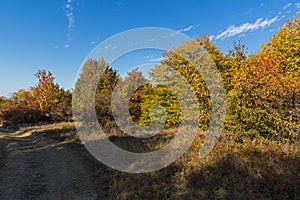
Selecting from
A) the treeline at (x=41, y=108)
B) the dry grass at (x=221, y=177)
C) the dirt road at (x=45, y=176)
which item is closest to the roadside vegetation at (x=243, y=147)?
the dry grass at (x=221, y=177)

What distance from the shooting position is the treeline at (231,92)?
7.28 metres

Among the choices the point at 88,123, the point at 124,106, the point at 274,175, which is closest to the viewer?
the point at 274,175

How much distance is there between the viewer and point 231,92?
7992 millimetres

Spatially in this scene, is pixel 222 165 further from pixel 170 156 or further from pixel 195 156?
pixel 170 156

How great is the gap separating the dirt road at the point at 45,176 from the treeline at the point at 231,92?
5.56m

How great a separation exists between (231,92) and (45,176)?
315 inches

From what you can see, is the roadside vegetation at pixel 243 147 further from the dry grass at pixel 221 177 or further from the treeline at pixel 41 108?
the treeline at pixel 41 108

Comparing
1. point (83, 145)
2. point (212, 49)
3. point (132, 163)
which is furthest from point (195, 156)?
point (212, 49)

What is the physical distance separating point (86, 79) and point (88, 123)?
470 inches

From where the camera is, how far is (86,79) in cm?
2544

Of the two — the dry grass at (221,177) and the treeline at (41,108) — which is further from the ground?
the treeline at (41,108)

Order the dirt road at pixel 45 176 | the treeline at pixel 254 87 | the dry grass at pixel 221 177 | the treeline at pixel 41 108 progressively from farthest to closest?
the treeline at pixel 41 108
the treeline at pixel 254 87
the dirt road at pixel 45 176
the dry grass at pixel 221 177

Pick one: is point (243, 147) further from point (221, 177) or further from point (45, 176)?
point (45, 176)

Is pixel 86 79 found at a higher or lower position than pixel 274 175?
higher
